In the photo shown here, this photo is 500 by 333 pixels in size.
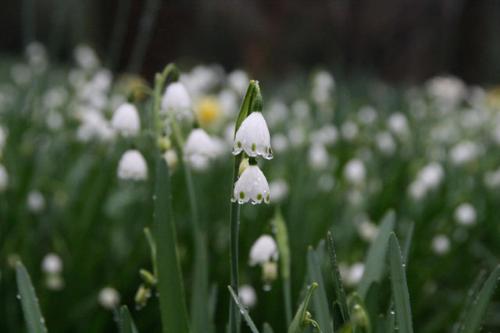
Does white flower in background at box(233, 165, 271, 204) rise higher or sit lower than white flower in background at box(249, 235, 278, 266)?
higher

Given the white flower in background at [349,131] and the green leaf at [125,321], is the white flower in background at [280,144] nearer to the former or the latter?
the white flower in background at [349,131]

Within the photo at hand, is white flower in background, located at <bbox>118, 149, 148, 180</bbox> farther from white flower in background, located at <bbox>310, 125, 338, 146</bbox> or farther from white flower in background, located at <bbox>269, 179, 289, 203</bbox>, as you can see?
white flower in background, located at <bbox>310, 125, 338, 146</bbox>

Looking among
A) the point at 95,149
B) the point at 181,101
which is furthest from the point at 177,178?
the point at 181,101

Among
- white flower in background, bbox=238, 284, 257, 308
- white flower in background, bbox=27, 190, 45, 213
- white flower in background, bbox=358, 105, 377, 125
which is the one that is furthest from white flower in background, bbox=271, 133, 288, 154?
white flower in background, bbox=238, 284, 257, 308

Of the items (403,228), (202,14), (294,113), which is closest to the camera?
(403,228)

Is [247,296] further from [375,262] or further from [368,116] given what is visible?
[368,116]

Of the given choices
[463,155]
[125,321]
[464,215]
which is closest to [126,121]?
[125,321]

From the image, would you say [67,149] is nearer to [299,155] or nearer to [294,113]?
[299,155]
